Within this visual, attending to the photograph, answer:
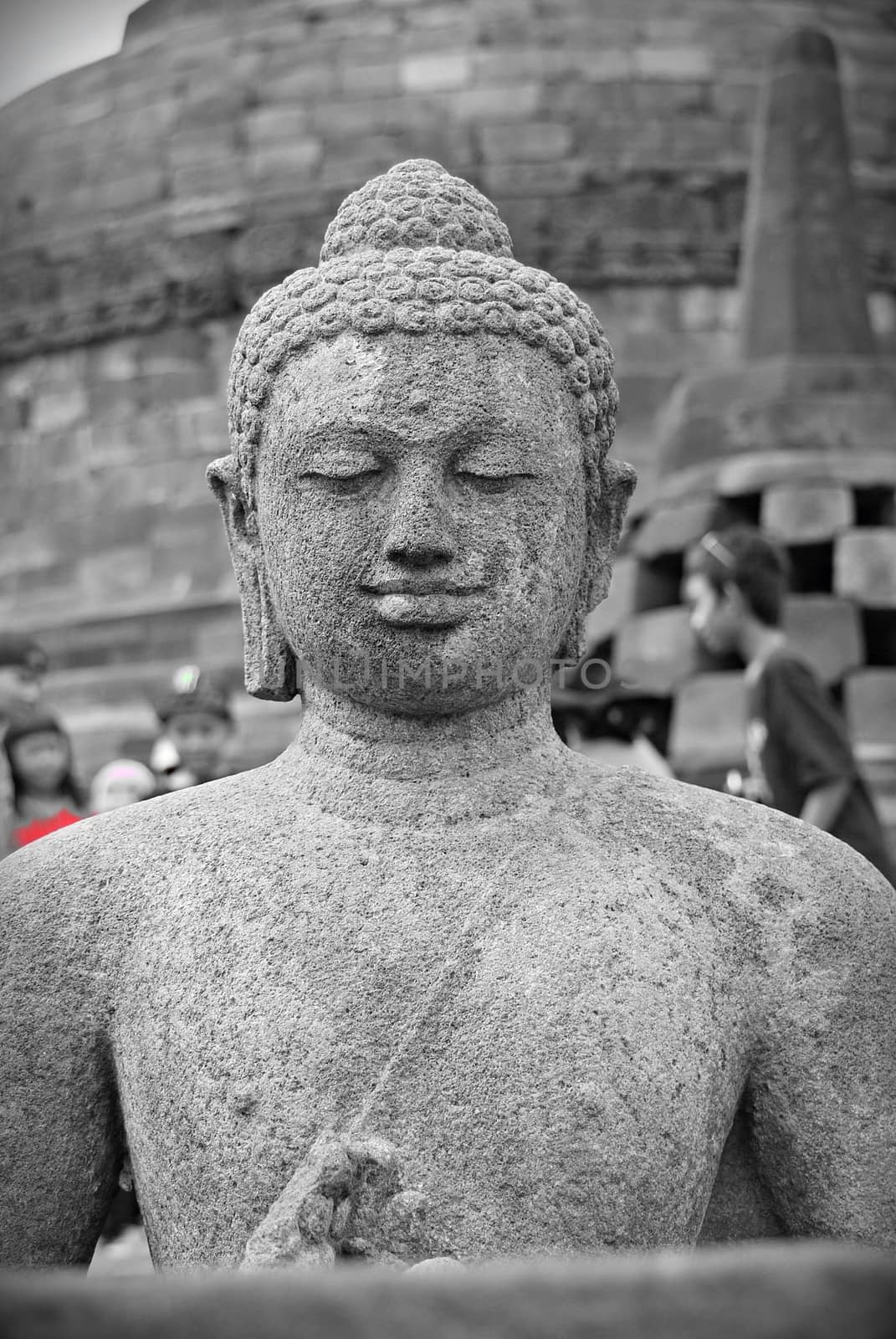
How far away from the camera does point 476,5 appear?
65.9ft

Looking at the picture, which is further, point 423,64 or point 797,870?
point 423,64

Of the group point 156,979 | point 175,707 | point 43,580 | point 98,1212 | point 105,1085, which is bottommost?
point 43,580

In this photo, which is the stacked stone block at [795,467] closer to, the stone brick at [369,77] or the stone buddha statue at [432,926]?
the stone buddha statue at [432,926]

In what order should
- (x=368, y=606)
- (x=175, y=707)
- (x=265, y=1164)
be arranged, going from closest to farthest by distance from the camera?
(x=265, y=1164) < (x=368, y=606) < (x=175, y=707)

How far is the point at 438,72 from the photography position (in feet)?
64.9

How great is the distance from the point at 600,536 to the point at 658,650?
8.15 meters

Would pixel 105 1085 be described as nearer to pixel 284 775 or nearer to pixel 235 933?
pixel 235 933

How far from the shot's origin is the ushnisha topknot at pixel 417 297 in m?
3.22

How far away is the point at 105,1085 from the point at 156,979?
24 centimetres

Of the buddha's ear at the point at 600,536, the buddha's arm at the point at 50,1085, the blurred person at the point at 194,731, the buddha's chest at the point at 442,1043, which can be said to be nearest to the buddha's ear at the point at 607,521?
the buddha's ear at the point at 600,536

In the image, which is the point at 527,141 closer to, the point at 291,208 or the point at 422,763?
the point at 291,208

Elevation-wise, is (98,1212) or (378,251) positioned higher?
(378,251)

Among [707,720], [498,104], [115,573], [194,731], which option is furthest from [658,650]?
[498,104]

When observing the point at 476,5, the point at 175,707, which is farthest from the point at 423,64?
the point at 175,707
